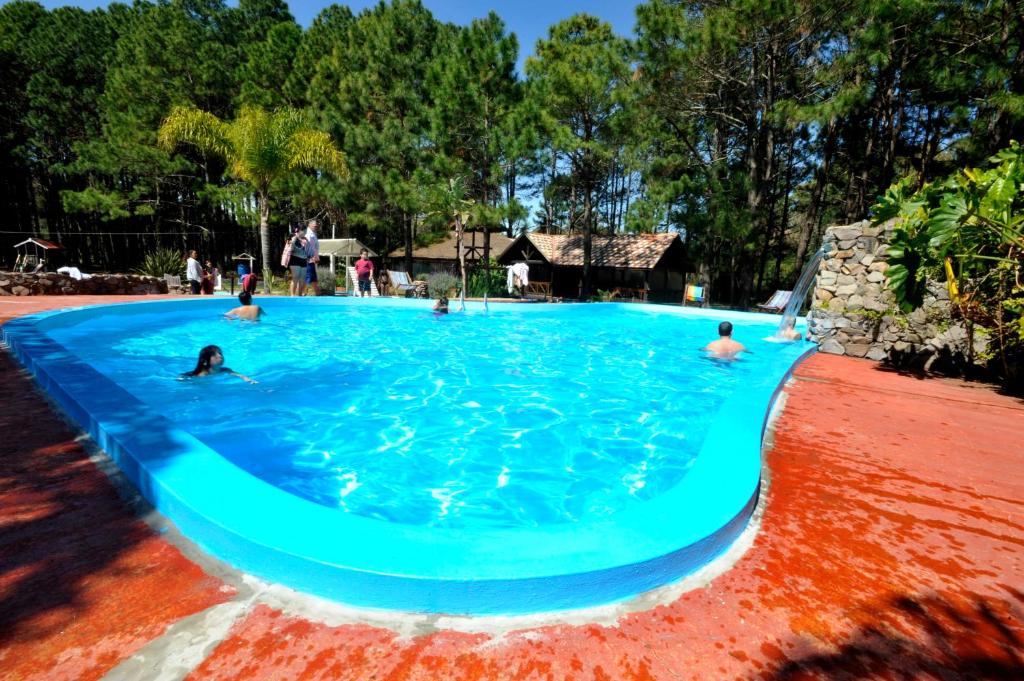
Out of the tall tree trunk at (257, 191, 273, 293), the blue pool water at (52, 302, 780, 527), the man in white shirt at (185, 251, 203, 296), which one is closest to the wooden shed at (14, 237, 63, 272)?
the man in white shirt at (185, 251, 203, 296)

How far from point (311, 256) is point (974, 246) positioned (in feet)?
49.0

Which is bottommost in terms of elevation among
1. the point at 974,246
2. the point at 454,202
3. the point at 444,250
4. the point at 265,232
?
the point at 974,246

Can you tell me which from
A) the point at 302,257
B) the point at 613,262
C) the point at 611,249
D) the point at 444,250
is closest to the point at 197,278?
the point at 302,257

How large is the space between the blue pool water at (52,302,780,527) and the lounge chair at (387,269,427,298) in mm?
7531

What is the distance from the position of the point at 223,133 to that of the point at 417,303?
9.39m

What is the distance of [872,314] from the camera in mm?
7023

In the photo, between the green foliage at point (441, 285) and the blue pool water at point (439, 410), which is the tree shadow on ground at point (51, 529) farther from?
the green foliage at point (441, 285)

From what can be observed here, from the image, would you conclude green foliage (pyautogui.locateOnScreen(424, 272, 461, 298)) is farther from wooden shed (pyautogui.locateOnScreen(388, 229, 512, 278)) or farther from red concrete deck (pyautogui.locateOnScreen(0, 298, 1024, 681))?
red concrete deck (pyautogui.locateOnScreen(0, 298, 1024, 681))

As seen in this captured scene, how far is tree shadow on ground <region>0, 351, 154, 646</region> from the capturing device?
161cm

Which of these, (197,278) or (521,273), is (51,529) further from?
(521,273)

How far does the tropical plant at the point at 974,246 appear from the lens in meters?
4.40

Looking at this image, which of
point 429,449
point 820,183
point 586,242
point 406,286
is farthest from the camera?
point 586,242

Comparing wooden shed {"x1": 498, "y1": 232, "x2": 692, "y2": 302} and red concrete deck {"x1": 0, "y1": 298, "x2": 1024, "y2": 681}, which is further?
wooden shed {"x1": 498, "y1": 232, "x2": 692, "y2": 302}

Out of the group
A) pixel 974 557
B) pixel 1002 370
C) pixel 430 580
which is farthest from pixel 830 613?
pixel 1002 370
